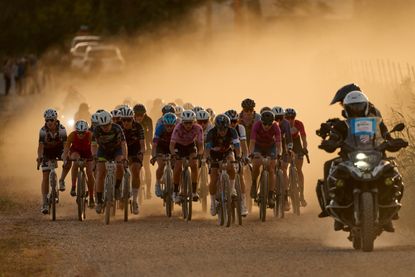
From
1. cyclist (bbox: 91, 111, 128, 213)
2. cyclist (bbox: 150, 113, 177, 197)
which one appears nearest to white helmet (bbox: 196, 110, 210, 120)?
cyclist (bbox: 150, 113, 177, 197)

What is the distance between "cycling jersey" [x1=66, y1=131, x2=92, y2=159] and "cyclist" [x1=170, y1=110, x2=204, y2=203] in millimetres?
1375

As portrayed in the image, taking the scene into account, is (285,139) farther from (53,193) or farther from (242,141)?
(53,193)

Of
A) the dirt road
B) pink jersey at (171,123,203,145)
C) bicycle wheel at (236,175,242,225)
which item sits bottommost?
the dirt road

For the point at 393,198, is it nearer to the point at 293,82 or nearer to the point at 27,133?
the point at 27,133

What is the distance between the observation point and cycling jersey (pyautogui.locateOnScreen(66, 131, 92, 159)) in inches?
1001

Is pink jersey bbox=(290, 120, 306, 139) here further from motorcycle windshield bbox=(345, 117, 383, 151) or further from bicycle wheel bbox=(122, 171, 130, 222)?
motorcycle windshield bbox=(345, 117, 383, 151)

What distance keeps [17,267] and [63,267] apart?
21.8 inches

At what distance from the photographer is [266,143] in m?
25.1

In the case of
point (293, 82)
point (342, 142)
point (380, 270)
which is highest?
point (293, 82)

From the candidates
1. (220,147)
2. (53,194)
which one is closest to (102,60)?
(53,194)

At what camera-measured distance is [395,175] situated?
1870cm

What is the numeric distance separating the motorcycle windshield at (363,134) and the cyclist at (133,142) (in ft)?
23.0

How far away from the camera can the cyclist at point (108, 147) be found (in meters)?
24.5

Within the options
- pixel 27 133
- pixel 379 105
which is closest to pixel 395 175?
pixel 379 105
